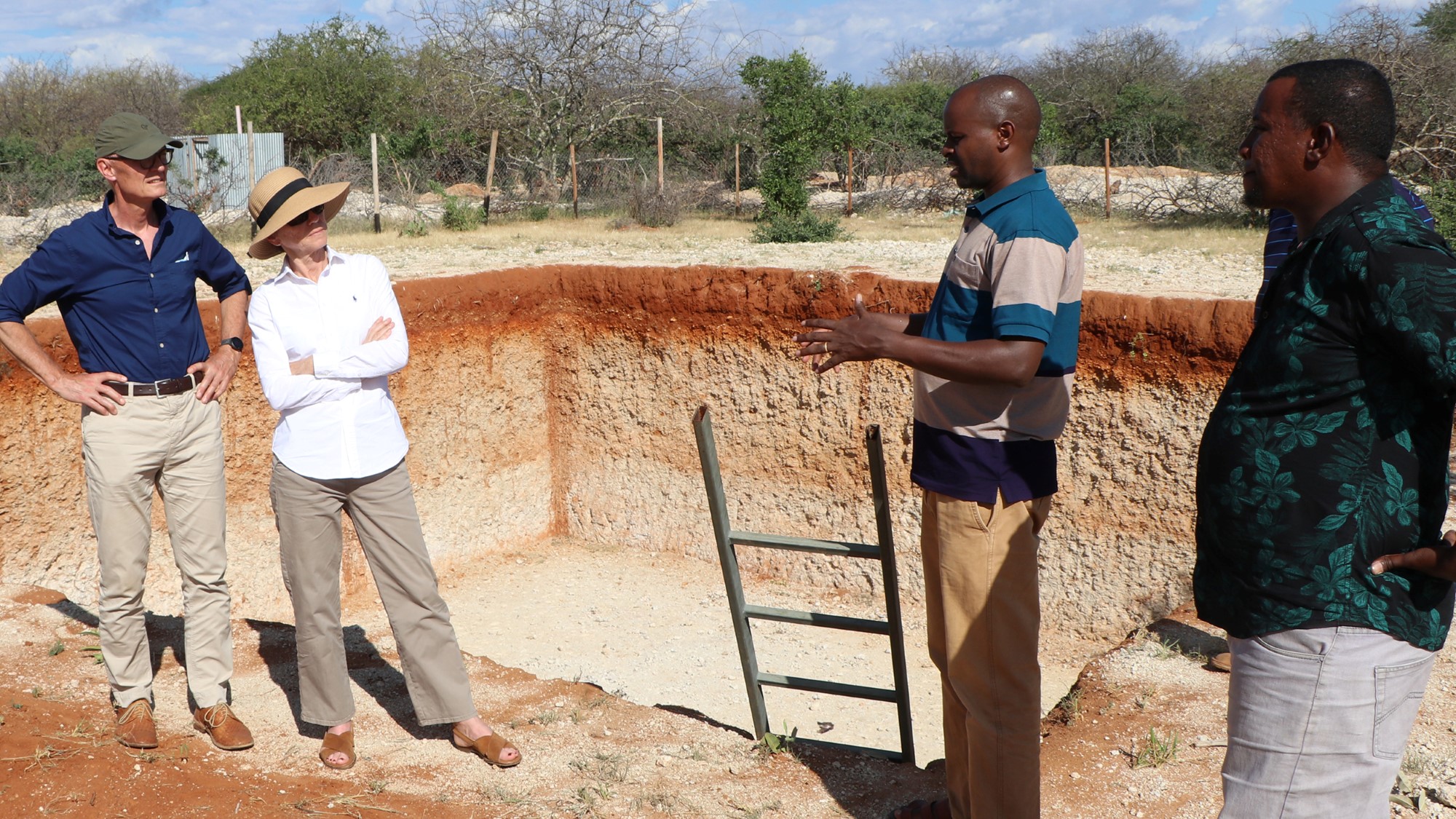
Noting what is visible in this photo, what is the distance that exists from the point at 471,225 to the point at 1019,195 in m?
12.1

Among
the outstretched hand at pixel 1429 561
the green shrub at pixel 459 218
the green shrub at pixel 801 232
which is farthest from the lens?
the green shrub at pixel 459 218

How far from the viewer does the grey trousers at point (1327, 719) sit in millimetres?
1660

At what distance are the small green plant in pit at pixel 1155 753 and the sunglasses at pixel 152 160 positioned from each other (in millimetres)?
3512

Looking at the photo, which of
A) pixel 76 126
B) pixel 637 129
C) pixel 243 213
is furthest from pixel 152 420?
pixel 76 126

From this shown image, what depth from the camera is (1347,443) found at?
5.42 feet

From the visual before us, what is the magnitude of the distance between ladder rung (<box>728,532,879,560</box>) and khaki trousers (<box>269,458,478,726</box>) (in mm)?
951

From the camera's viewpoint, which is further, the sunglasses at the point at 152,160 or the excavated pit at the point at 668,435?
the excavated pit at the point at 668,435

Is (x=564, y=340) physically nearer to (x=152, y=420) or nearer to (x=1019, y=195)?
(x=152, y=420)

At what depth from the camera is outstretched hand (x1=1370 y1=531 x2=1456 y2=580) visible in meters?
1.59

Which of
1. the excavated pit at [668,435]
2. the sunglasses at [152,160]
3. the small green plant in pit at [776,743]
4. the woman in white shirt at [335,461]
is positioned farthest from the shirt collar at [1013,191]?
the excavated pit at [668,435]

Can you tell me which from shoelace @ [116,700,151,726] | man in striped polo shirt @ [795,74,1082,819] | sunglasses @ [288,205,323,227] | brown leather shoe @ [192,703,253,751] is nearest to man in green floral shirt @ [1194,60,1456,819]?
man in striped polo shirt @ [795,74,1082,819]

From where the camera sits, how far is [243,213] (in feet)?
46.5

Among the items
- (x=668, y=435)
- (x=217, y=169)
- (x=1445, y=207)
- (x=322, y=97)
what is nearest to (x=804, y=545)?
(x=668, y=435)

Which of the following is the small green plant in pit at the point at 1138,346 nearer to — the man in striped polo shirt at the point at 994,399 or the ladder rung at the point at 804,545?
the ladder rung at the point at 804,545
